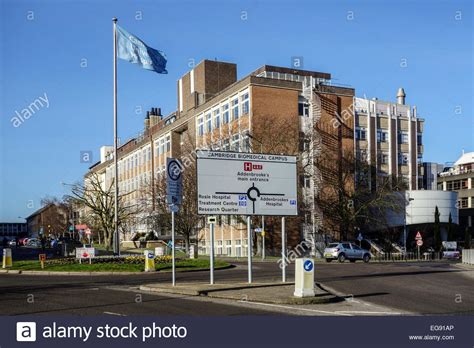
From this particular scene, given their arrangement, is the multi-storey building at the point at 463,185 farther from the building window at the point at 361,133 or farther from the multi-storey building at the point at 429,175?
the building window at the point at 361,133

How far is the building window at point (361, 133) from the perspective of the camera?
71500 millimetres

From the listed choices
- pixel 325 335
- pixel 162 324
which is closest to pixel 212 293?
pixel 162 324

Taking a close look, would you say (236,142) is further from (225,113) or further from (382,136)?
(382,136)

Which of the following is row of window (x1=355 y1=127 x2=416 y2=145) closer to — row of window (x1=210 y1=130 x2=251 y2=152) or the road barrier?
row of window (x1=210 y1=130 x2=251 y2=152)

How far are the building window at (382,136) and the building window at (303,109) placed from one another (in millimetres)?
14245

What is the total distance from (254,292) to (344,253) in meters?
28.4

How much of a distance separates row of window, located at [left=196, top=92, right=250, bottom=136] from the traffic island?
4008 cm

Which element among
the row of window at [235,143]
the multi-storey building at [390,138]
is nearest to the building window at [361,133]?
the multi-storey building at [390,138]

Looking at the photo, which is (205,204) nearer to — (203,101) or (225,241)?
(225,241)

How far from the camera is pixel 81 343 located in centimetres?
1033

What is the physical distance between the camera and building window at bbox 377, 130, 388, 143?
73.8 m

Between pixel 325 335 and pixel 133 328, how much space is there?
11.5ft

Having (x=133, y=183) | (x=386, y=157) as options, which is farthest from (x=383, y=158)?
(x=133, y=183)

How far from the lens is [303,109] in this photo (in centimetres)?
6306
